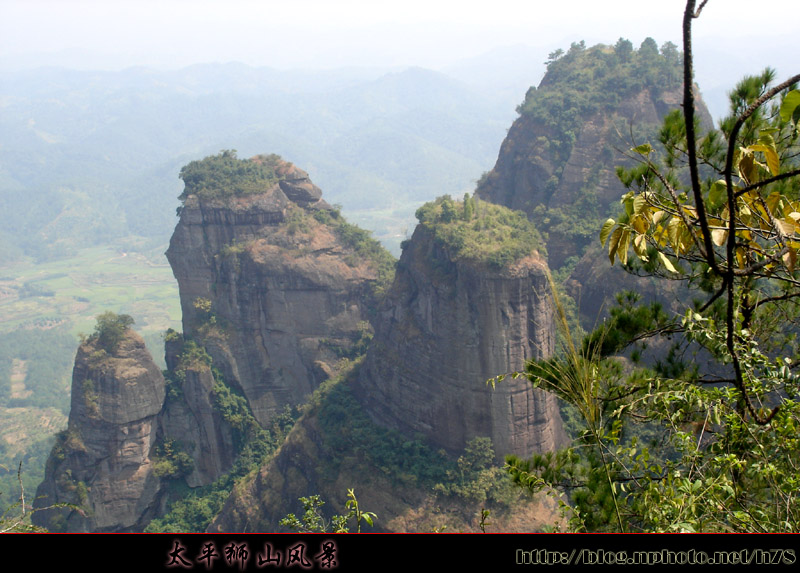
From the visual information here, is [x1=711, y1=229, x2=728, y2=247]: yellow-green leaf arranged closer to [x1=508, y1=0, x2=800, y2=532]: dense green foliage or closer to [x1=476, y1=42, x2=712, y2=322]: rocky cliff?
[x1=508, y1=0, x2=800, y2=532]: dense green foliage

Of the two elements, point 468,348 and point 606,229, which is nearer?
point 606,229

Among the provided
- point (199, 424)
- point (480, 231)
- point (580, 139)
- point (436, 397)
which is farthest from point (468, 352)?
point (580, 139)

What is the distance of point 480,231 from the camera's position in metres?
24.2

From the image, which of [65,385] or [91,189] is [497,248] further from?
[91,189]

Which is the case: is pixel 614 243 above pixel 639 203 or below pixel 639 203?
below

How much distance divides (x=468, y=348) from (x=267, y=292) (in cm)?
1255

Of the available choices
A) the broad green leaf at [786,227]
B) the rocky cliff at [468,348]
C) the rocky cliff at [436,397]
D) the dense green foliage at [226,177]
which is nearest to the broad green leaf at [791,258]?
the broad green leaf at [786,227]

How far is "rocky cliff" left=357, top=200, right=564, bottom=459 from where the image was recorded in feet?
74.3

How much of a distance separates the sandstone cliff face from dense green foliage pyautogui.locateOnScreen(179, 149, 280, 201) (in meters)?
0.47

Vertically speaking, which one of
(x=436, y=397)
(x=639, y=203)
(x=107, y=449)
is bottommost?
(x=107, y=449)

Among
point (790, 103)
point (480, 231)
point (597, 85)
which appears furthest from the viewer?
point (597, 85)

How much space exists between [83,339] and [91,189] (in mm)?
171079

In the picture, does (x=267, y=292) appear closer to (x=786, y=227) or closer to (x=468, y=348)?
(x=468, y=348)
